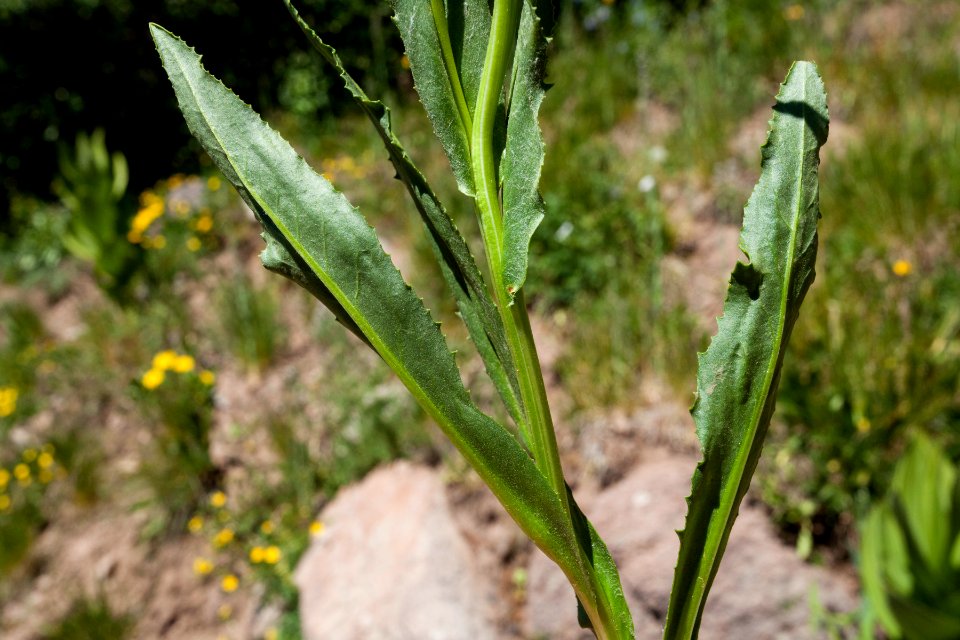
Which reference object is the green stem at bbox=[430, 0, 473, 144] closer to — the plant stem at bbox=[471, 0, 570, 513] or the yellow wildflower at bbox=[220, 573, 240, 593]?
the plant stem at bbox=[471, 0, 570, 513]

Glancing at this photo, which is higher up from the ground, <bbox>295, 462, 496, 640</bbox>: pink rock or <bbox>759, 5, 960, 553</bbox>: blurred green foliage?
<bbox>759, 5, 960, 553</bbox>: blurred green foliage

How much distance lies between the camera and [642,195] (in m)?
3.43

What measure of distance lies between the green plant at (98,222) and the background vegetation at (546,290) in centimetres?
2

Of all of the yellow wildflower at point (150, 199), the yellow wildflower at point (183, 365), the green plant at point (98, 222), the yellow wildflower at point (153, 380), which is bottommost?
the yellow wildflower at point (153, 380)

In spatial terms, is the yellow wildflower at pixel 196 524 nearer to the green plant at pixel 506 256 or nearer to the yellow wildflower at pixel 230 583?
the yellow wildflower at pixel 230 583

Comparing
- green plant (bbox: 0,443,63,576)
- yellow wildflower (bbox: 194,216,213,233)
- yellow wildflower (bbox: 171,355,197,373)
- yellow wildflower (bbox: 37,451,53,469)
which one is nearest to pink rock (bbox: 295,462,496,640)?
yellow wildflower (bbox: 171,355,197,373)

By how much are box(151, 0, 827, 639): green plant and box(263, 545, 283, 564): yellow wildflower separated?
2.61m

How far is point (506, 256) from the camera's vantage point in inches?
22.2

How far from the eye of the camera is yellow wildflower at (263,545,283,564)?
116 inches

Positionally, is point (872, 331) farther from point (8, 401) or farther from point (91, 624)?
point (8, 401)

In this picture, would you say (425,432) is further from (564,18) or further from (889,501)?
(564,18)

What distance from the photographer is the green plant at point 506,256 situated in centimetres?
55

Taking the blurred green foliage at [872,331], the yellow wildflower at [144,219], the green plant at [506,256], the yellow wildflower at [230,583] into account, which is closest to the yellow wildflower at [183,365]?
the yellow wildflower at [230,583]

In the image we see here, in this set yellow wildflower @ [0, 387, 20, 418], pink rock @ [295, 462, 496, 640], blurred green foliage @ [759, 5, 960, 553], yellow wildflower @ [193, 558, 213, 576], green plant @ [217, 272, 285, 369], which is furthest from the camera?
yellow wildflower @ [0, 387, 20, 418]
